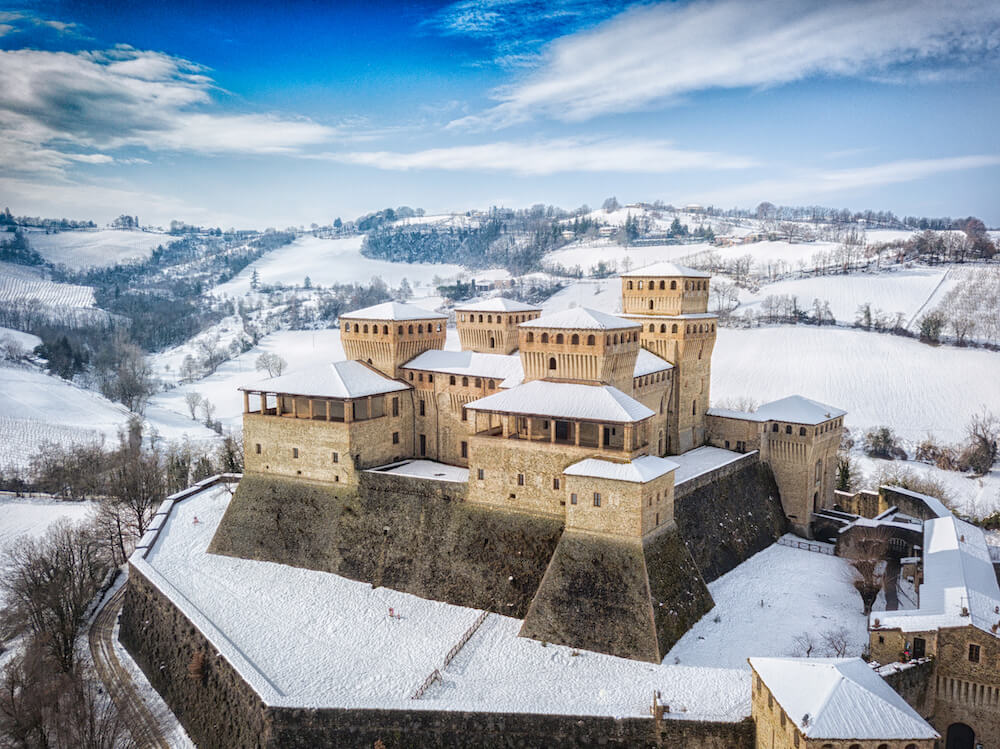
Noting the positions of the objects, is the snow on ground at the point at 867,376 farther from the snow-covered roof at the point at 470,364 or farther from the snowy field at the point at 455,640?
the snow-covered roof at the point at 470,364

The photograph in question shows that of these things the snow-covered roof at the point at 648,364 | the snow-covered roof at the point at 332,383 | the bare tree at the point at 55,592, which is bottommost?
the bare tree at the point at 55,592

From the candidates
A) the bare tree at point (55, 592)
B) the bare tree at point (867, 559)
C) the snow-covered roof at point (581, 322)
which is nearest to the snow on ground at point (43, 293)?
the bare tree at point (55, 592)

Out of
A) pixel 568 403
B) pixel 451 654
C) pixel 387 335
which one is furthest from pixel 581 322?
pixel 451 654

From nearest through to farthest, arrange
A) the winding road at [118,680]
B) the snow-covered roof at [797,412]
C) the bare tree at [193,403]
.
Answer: the winding road at [118,680] < the snow-covered roof at [797,412] < the bare tree at [193,403]

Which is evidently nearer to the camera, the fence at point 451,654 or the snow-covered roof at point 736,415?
the fence at point 451,654

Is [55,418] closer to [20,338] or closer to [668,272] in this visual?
[20,338]

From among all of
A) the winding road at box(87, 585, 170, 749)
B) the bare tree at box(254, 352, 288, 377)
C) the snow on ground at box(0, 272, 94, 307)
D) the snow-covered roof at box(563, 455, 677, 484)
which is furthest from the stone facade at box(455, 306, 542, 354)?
the snow on ground at box(0, 272, 94, 307)

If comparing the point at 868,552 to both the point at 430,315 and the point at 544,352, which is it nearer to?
the point at 544,352
